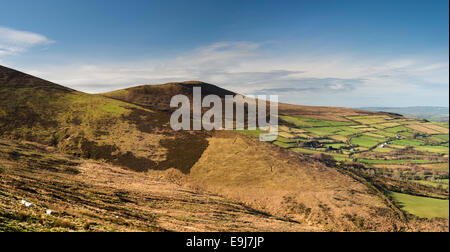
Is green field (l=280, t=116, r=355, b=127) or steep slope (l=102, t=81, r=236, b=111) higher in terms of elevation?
steep slope (l=102, t=81, r=236, b=111)

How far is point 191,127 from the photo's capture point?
61.7 metres

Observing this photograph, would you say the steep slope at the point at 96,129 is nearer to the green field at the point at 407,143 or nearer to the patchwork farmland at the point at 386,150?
the patchwork farmland at the point at 386,150

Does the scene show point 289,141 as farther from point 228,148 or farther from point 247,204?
point 247,204

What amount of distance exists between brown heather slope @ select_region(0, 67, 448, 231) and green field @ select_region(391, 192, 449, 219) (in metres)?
4.88

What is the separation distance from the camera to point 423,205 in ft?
152

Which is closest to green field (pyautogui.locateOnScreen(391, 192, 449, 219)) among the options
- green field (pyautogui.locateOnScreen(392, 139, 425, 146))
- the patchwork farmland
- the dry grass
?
the patchwork farmland

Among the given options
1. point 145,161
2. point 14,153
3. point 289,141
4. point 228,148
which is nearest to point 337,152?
point 289,141

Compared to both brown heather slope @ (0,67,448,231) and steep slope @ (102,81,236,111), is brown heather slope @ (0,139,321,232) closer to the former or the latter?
brown heather slope @ (0,67,448,231)

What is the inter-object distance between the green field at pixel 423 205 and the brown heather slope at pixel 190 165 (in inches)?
192

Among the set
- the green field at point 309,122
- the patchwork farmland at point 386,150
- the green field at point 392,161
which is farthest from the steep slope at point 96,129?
the green field at point 309,122

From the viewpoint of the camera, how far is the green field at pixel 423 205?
136 ft

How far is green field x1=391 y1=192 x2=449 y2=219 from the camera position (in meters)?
41.4
